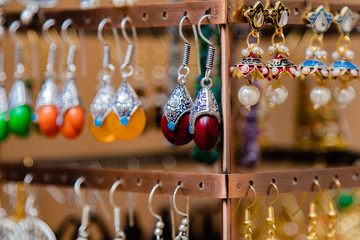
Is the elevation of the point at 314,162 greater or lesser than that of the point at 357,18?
lesser

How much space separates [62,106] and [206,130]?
0.32 meters

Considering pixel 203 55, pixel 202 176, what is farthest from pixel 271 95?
pixel 203 55

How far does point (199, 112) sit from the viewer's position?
75 cm

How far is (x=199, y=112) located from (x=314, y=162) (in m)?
0.77

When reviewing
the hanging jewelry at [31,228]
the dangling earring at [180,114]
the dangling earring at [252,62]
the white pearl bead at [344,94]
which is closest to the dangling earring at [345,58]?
the white pearl bead at [344,94]

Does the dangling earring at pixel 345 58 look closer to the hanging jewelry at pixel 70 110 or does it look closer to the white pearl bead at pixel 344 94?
the white pearl bead at pixel 344 94

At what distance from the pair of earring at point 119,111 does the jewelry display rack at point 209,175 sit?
47 mm

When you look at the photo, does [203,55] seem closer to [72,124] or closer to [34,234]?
[72,124]

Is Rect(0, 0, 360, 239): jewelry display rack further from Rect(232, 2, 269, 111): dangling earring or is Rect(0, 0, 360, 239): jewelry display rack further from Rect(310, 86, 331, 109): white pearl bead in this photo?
Rect(310, 86, 331, 109): white pearl bead

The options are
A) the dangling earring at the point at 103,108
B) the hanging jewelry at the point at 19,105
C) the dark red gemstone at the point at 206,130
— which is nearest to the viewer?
the dark red gemstone at the point at 206,130

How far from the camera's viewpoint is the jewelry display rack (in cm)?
77

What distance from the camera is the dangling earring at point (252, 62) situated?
74 cm

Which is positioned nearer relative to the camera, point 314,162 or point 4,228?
point 4,228

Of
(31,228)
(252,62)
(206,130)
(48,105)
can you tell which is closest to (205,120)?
(206,130)
